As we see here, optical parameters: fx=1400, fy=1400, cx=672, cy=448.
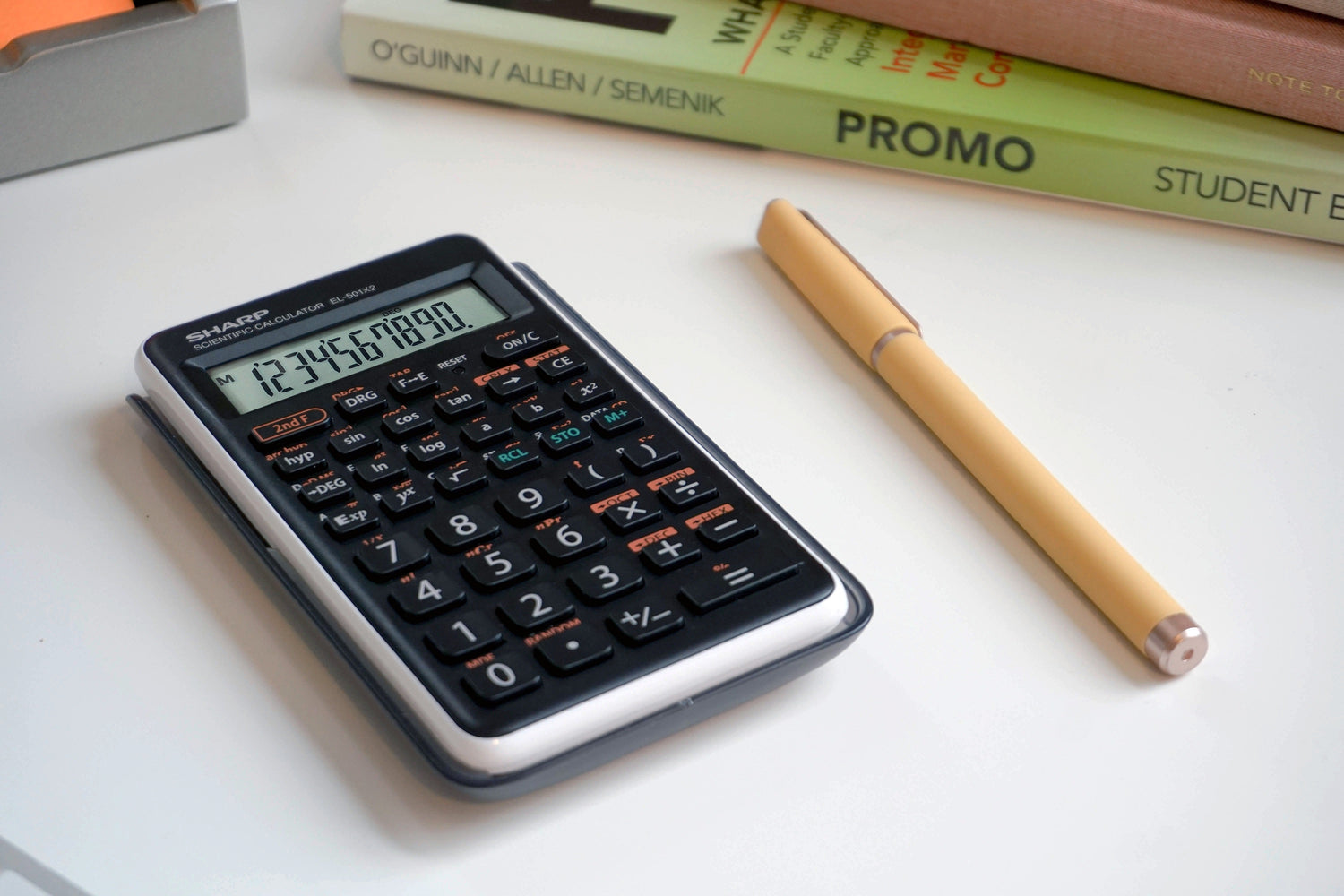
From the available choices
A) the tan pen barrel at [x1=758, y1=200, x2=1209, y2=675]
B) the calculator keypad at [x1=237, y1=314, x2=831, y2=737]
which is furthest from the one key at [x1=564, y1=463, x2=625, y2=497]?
the tan pen barrel at [x1=758, y1=200, x2=1209, y2=675]

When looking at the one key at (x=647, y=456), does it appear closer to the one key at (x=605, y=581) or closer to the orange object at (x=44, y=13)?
the one key at (x=605, y=581)

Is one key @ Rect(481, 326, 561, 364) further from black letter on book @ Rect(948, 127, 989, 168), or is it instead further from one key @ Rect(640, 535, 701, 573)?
black letter on book @ Rect(948, 127, 989, 168)

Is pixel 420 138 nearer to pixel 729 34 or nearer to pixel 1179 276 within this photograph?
pixel 729 34

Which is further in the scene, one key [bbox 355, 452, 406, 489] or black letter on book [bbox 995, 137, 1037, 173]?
black letter on book [bbox 995, 137, 1037, 173]

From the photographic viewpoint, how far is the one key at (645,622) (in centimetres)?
35

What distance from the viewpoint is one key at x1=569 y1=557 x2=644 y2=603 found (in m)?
0.37

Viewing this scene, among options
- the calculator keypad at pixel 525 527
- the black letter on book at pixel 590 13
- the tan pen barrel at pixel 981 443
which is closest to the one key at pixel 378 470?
the calculator keypad at pixel 525 527

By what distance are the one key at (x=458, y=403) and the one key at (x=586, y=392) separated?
27 mm

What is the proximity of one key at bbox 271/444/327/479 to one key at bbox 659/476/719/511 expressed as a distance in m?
0.10

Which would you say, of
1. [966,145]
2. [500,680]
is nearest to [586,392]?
[500,680]

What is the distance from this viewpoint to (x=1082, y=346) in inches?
20.1

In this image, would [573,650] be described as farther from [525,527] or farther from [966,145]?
[966,145]

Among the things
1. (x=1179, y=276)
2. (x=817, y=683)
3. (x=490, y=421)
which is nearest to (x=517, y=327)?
(x=490, y=421)

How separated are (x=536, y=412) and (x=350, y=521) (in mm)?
69
